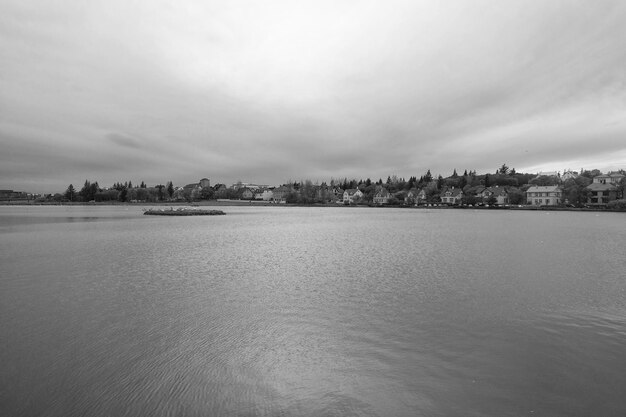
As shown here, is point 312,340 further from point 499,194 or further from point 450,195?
point 450,195

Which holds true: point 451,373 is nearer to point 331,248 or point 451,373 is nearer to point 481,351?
point 481,351

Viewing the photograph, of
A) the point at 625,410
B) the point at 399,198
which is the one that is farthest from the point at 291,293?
the point at 399,198

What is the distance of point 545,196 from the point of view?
4422 inches

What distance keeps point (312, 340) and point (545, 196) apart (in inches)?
5099

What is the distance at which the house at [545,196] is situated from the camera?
110m

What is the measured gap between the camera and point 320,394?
546 centimetres

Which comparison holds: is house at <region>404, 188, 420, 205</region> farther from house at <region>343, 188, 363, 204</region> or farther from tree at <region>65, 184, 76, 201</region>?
tree at <region>65, 184, 76, 201</region>

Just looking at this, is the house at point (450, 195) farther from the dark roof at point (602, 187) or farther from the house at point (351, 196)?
the dark roof at point (602, 187)

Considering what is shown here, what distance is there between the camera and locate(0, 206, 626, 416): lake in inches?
208

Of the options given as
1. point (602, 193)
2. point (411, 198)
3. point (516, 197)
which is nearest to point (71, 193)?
point (411, 198)

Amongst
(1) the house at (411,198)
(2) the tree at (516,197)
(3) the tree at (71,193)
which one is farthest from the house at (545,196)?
(3) the tree at (71,193)

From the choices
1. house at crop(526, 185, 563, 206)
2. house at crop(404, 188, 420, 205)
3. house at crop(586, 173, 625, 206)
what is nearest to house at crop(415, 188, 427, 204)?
house at crop(404, 188, 420, 205)

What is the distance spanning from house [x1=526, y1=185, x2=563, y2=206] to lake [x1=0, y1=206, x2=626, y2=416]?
114596 millimetres

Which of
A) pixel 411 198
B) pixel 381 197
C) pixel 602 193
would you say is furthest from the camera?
pixel 381 197
